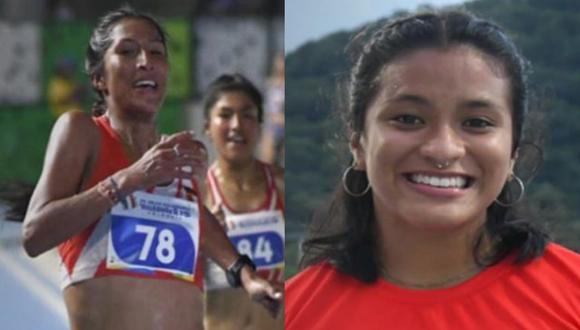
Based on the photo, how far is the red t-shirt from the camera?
200 centimetres

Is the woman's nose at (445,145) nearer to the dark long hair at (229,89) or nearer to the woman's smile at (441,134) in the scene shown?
the woman's smile at (441,134)

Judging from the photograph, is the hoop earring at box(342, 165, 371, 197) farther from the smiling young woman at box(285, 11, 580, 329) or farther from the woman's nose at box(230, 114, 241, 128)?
the woman's nose at box(230, 114, 241, 128)

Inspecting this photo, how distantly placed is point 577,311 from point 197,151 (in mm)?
870

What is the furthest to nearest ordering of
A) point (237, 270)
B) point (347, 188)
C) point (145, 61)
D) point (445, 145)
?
point (237, 270) → point (145, 61) → point (347, 188) → point (445, 145)

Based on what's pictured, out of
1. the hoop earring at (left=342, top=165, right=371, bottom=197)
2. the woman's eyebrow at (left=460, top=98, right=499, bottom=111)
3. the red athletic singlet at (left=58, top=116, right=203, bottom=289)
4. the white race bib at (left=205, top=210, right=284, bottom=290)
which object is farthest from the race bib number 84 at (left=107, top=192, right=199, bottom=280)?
the woman's eyebrow at (left=460, top=98, right=499, bottom=111)

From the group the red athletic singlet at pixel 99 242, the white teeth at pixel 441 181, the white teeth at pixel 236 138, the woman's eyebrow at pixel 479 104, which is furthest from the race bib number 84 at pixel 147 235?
the woman's eyebrow at pixel 479 104

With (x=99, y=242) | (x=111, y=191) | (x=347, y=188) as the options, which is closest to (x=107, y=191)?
(x=111, y=191)

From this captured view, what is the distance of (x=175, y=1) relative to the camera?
2.17m

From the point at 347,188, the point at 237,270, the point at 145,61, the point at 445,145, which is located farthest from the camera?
the point at 237,270

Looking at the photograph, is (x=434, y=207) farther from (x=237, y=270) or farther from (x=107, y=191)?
(x=107, y=191)

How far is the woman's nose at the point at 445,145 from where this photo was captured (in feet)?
6.46

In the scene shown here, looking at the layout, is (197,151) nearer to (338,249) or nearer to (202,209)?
(202,209)

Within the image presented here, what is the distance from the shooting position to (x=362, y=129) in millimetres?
2051

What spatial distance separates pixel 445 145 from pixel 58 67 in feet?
2.69
